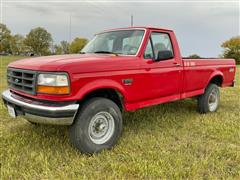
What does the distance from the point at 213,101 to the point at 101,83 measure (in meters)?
3.83

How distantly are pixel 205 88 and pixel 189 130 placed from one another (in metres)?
1.58

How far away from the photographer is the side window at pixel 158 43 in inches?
174

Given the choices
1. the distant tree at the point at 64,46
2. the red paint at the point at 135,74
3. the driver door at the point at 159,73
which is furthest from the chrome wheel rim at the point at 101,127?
the distant tree at the point at 64,46

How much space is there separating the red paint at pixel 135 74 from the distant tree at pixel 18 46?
276 feet

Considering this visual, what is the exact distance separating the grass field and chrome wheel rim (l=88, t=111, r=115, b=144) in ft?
0.74

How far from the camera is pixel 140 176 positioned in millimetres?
3021

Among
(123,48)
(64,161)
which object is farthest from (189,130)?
(64,161)

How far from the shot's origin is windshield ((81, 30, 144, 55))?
14.2ft

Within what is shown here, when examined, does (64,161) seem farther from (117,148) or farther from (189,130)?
(189,130)

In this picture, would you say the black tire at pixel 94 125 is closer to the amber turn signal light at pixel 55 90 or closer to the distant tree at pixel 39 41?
the amber turn signal light at pixel 55 90

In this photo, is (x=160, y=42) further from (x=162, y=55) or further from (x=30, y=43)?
(x=30, y=43)

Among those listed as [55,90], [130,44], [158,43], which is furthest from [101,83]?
[158,43]

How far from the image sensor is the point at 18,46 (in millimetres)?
84562

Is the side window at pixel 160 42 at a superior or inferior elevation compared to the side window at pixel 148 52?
superior
